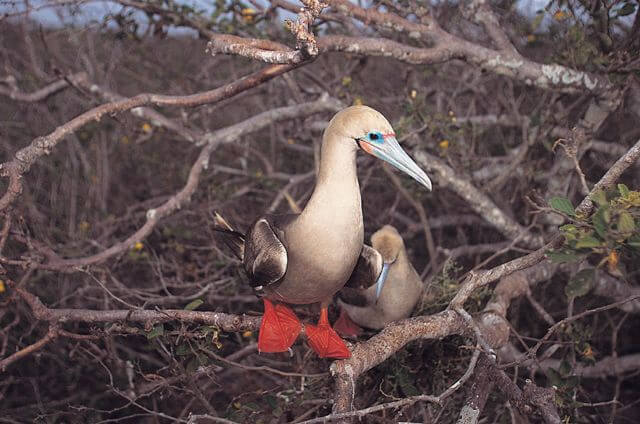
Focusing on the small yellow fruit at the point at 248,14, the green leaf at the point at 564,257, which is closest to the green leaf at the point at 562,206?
the green leaf at the point at 564,257

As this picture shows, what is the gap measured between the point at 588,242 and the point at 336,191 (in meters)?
0.98

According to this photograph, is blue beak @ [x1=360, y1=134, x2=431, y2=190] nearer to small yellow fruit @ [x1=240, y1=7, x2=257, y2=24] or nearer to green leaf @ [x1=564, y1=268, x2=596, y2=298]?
green leaf @ [x1=564, y1=268, x2=596, y2=298]

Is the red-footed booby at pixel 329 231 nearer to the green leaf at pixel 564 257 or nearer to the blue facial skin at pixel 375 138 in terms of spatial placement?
the blue facial skin at pixel 375 138

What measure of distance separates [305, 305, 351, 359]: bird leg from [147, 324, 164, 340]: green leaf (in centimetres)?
61

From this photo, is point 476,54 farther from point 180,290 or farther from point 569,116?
point 180,290

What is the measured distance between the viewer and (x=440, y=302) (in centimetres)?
307

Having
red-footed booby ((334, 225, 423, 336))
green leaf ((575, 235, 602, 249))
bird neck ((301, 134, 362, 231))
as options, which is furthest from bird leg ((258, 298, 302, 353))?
green leaf ((575, 235, 602, 249))

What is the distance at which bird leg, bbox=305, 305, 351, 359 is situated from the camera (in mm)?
2280

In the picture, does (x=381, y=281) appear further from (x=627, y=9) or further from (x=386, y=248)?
(x=627, y=9)

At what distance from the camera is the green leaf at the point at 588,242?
173cm

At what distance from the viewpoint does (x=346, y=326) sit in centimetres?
313

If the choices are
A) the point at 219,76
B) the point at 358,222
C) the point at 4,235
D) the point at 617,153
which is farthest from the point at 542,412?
the point at 219,76

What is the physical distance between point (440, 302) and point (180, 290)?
5.94 feet

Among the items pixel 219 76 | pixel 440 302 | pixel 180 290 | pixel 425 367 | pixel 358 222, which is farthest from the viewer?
pixel 219 76
